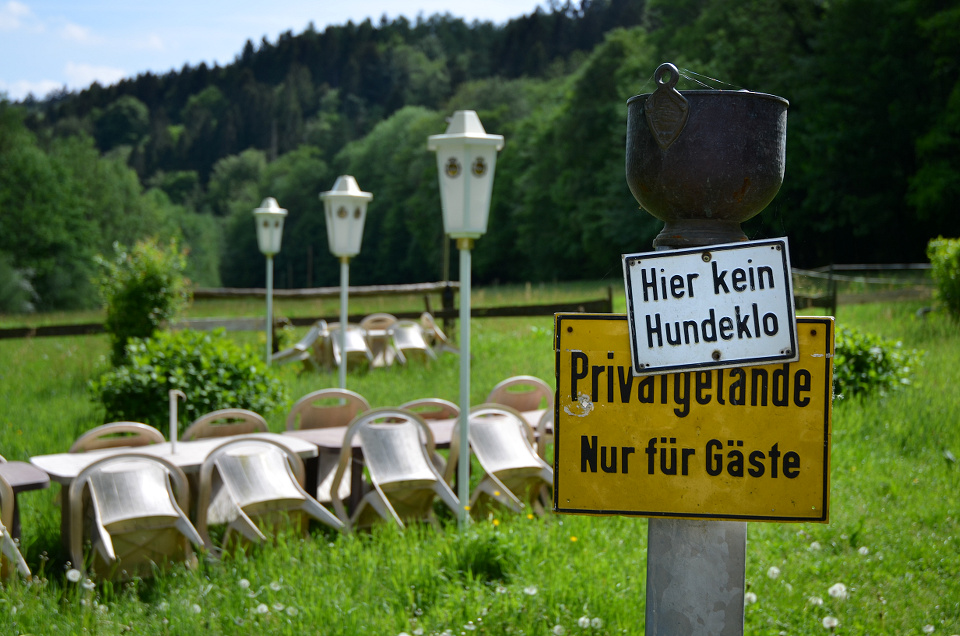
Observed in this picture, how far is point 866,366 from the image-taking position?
22.9 ft

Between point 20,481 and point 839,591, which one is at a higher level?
point 20,481

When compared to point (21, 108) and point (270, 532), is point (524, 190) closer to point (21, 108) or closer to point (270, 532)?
point (21, 108)

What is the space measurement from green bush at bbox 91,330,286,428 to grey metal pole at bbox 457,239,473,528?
125 inches

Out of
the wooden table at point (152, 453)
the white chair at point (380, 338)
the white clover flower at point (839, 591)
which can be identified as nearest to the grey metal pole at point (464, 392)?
the wooden table at point (152, 453)

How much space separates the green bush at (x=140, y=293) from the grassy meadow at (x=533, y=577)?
5.66 m

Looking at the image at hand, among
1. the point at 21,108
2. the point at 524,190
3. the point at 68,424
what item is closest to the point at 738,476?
the point at 68,424

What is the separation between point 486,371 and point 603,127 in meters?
26.4

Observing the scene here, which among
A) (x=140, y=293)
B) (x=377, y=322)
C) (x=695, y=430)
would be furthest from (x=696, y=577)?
(x=377, y=322)

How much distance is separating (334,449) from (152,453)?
109 centimetres

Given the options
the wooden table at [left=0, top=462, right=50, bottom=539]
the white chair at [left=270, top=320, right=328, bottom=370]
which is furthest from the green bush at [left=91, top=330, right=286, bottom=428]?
the white chair at [left=270, top=320, right=328, bottom=370]

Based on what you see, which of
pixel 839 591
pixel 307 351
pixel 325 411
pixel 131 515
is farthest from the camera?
pixel 307 351

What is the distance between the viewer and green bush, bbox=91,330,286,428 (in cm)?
717

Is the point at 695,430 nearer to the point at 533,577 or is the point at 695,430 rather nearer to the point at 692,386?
the point at 692,386

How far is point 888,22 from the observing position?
24531mm
